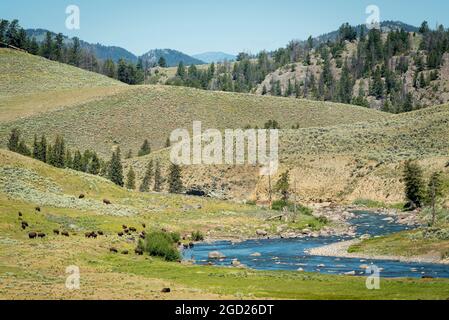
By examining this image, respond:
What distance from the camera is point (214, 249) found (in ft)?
255

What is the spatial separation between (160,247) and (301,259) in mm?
13533

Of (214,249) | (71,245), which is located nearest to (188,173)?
(214,249)

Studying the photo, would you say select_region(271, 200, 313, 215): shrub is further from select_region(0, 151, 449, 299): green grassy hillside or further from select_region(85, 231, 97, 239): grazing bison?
select_region(85, 231, 97, 239): grazing bison

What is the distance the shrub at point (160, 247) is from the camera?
6856cm

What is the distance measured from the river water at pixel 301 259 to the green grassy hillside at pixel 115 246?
214 inches

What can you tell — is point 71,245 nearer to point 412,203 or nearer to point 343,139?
point 412,203

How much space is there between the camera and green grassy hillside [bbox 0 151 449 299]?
46.2 metres

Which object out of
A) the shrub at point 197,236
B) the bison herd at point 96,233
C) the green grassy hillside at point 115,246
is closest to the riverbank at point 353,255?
the green grassy hillside at point 115,246

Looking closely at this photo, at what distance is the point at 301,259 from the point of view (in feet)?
223

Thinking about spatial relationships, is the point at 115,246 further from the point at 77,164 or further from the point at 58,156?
the point at 77,164

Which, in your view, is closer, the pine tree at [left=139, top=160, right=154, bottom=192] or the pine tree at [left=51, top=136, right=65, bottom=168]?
the pine tree at [left=51, top=136, right=65, bottom=168]

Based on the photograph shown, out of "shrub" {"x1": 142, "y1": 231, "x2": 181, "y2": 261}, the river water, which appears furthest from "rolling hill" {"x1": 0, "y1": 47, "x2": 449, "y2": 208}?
"shrub" {"x1": 142, "y1": 231, "x2": 181, "y2": 261}

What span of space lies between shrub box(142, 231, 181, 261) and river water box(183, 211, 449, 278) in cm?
234
